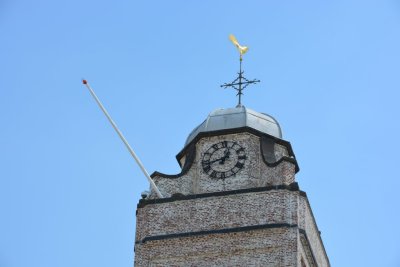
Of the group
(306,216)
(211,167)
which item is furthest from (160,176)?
(306,216)

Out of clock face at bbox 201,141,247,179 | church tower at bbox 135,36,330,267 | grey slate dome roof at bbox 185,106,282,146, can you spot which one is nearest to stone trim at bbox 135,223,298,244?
church tower at bbox 135,36,330,267

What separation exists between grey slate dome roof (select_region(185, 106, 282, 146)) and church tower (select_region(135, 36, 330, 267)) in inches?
2.0

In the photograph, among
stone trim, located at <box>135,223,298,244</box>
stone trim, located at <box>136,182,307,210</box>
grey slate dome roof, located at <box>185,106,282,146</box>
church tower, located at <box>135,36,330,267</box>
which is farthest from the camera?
grey slate dome roof, located at <box>185,106,282,146</box>

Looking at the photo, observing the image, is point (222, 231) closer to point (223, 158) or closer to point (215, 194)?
point (215, 194)

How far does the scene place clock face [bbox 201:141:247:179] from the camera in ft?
199

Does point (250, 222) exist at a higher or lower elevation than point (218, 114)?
lower

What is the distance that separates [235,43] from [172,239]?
11082mm

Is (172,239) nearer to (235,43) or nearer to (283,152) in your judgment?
(283,152)

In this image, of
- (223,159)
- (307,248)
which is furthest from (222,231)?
(223,159)

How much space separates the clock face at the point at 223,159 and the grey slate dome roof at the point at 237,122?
978 mm

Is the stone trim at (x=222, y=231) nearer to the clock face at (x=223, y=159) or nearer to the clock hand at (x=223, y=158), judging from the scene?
the clock face at (x=223, y=159)

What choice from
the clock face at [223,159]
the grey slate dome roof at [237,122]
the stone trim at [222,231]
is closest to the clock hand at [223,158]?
the clock face at [223,159]

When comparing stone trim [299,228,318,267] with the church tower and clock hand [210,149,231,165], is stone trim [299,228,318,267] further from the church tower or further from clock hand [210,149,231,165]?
clock hand [210,149,231,165]

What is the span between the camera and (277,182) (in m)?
59.7
